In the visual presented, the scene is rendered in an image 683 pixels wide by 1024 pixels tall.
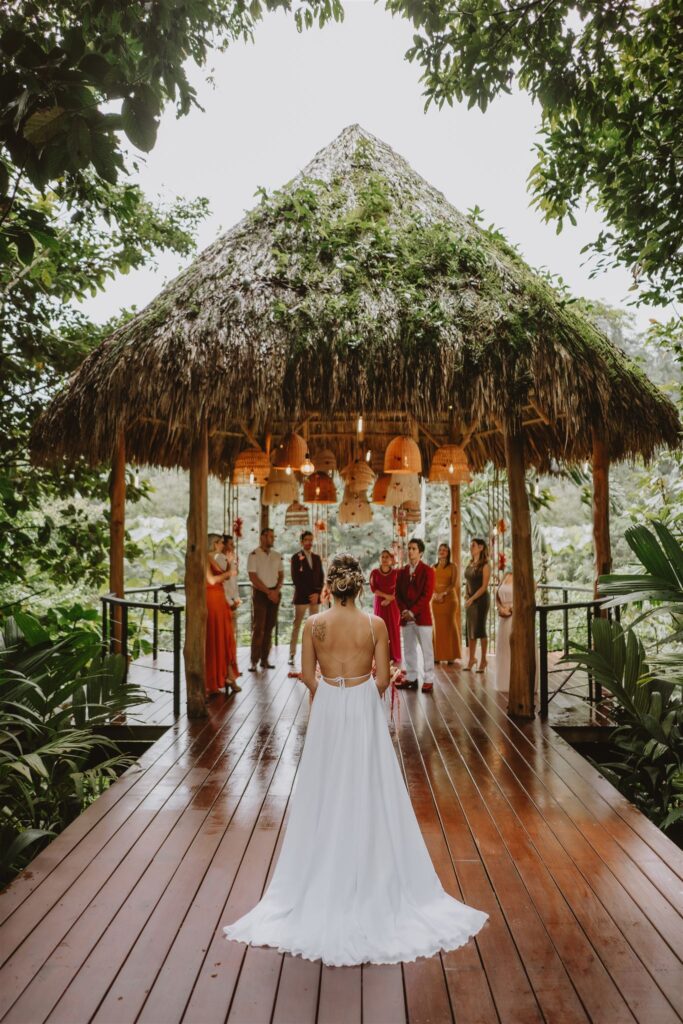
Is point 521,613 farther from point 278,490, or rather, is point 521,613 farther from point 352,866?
point 352,866

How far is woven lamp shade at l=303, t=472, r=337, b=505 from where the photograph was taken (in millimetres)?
9617

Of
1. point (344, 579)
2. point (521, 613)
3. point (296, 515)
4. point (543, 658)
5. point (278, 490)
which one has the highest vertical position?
point (278, 490)

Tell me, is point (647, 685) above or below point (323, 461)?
below

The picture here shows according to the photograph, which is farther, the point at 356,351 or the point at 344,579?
the point at 356,351

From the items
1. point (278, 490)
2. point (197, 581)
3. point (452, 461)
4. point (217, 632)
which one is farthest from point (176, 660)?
point (452, 461)

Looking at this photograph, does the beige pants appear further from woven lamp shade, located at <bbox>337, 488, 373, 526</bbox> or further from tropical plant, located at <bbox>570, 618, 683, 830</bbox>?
tropical plant, located at <bbox>570, 618, 683, 830</bbox>

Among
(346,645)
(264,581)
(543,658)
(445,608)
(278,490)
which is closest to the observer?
(346,645)

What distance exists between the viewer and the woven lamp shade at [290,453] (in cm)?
855

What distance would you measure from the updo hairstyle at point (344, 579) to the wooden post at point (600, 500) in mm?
4699

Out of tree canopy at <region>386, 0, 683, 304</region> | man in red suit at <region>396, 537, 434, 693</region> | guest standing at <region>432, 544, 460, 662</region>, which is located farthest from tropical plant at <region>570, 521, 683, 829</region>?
guest standing at <region>432, 544, 460, 662</region>

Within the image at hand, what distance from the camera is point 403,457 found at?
8406 millimetres

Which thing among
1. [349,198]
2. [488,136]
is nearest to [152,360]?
[349,198]

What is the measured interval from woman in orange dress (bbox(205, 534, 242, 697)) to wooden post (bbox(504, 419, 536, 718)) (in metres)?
2.69

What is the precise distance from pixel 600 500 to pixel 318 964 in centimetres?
588
